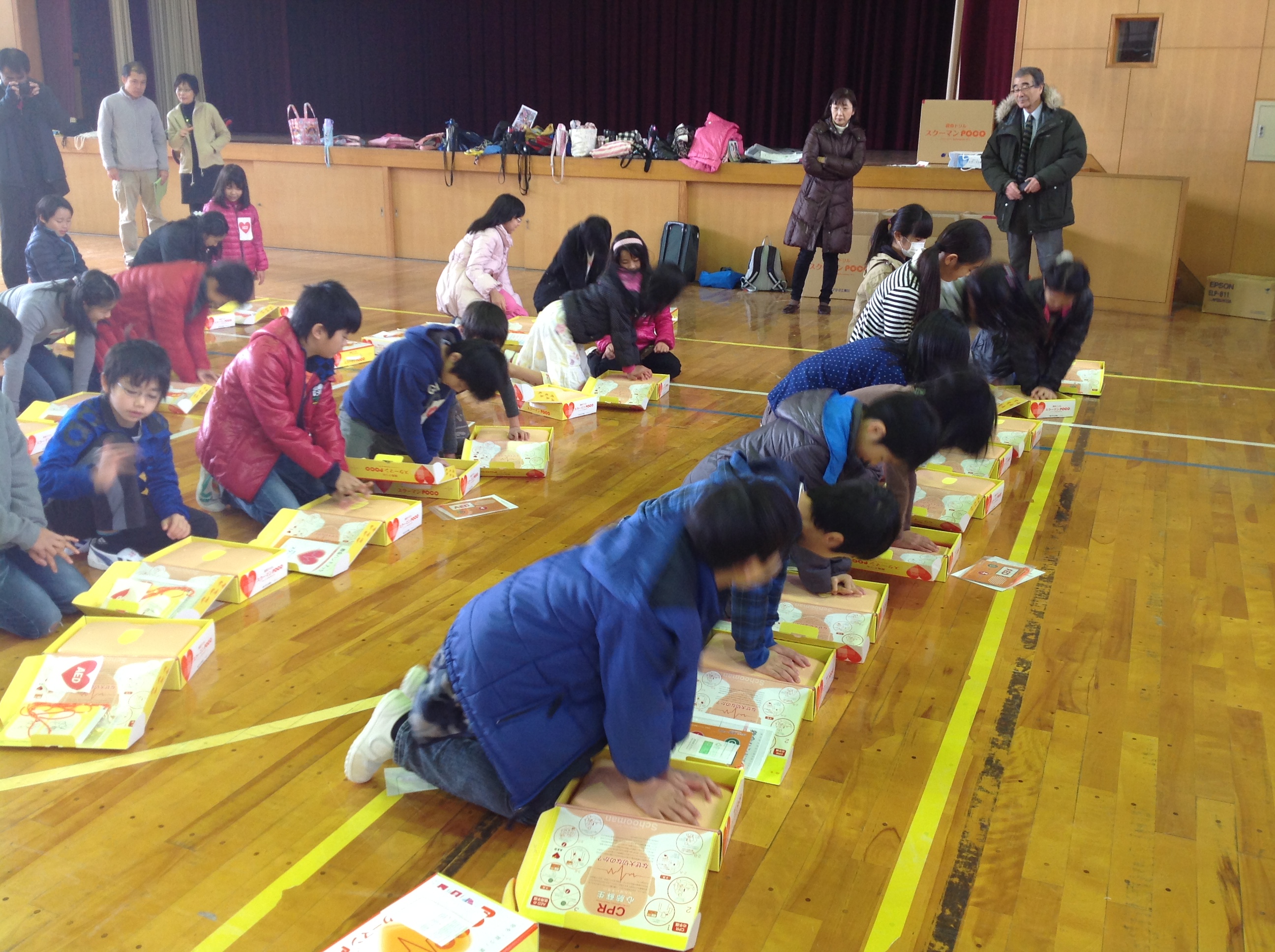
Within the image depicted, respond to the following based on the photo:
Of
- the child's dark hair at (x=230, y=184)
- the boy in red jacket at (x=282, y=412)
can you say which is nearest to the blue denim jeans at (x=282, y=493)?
the boy in red jacket at (x=282, y=412)

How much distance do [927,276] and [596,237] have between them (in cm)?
221

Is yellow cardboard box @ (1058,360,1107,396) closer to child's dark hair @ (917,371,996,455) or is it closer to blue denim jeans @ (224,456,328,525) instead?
child's dark hair @ (917,371,996,455)

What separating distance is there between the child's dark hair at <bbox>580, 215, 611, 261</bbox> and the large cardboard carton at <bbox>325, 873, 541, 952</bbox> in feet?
13.8

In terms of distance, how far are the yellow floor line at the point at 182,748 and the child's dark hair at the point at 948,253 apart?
2.42 metres

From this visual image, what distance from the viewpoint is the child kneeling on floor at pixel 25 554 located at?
8.59ft

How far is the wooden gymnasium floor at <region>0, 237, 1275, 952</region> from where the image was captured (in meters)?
1.80

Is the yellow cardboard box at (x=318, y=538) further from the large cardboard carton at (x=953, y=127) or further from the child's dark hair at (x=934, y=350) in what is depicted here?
the large cardboard carton at (x=953, y=127)

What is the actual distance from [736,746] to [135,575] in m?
1.65

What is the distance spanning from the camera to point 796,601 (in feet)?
9.20

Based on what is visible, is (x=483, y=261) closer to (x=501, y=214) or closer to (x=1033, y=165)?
(x=501, y=214)


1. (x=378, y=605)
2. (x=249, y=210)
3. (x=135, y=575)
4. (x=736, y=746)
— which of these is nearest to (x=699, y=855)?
(x=736, y=746)

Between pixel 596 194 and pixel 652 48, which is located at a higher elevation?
pixel 652 48

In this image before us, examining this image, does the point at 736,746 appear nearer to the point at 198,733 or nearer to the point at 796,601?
the point at 796,601

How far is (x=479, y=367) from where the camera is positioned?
136 inches
